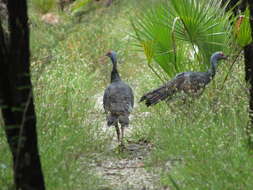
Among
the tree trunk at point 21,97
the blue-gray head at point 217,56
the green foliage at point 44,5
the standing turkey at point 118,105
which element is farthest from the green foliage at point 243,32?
the green foliage at point 44,5

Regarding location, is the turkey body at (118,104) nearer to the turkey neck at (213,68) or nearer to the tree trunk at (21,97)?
the turkey neck at (213,68)

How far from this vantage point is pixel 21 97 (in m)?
3.62

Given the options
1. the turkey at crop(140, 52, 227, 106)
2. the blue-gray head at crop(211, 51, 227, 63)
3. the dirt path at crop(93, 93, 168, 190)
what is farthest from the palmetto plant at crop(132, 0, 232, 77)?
the dirt path at crop(93, 93, 168, 190)

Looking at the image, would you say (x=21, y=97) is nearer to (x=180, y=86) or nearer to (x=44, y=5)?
(x=180, y=86)

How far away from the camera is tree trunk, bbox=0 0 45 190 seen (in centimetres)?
356

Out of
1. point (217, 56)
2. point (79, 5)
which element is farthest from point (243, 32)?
point (79, 5)

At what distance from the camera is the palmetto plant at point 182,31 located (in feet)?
23.7

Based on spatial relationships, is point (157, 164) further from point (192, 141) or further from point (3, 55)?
point (3, 55)

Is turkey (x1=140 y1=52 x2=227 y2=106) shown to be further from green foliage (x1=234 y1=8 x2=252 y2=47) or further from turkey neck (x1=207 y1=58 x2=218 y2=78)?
green foliage (x1=234 y1=8 x2=252 y2=47)

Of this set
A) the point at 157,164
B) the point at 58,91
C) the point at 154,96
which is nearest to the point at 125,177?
the point at 157,164

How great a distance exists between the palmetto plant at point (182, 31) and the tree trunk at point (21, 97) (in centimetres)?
352

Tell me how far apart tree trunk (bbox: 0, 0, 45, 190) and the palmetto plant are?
3522 mm

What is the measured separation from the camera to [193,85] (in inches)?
277

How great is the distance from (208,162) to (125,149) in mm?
2351
